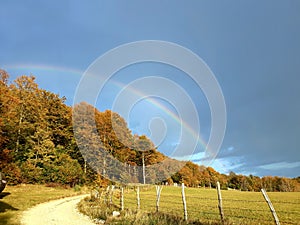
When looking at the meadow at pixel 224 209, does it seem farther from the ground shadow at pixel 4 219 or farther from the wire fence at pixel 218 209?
the ground shadow at pixel 4 219

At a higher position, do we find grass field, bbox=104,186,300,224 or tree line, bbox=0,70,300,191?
tree line, bbox=0,70,300,191

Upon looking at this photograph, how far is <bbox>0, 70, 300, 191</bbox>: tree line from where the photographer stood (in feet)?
100

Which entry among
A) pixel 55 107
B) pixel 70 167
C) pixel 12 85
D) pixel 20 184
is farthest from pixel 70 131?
pixel 20 184

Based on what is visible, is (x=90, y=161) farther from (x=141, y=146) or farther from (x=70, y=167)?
(x=141, y=146)

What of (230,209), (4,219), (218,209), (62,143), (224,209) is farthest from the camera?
(62,143)

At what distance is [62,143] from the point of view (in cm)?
4369

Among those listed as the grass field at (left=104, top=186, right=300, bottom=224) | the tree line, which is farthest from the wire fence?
the tree line

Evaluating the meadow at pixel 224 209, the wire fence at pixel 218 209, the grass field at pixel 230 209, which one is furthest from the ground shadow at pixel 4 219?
the grass field at pixel 230 209

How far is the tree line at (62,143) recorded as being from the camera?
3062cm

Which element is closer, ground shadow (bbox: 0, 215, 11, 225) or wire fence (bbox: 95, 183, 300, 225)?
ground shadow (bbox: 0, 215, 11, 225)

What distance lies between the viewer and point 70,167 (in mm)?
35312

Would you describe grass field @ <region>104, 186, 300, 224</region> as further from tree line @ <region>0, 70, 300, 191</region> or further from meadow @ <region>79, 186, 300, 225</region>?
tree line @ <region>0, 70, 300, 191</region>

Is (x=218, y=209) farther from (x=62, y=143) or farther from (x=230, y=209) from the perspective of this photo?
(x=62, y=143)

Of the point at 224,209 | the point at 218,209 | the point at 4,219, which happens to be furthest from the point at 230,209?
the point at 4,219
